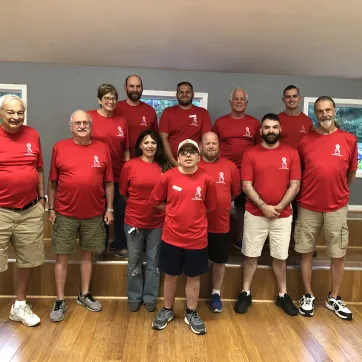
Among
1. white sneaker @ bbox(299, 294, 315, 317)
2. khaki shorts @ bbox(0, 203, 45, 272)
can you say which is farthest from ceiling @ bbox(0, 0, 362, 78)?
white sneaker @ bbox(299, 294, 315, 317)

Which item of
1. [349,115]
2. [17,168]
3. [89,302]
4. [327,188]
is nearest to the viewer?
[17,168]

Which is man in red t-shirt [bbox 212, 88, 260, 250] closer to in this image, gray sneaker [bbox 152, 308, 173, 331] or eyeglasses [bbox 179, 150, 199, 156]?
eyeglasses [bbox 179, 150, 199, 156]

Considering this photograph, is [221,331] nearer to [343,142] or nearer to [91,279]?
[91,279]

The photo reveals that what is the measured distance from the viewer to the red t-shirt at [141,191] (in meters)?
2.63

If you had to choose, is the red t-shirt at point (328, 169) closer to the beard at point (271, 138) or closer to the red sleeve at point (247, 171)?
the beard at point (271, 138)

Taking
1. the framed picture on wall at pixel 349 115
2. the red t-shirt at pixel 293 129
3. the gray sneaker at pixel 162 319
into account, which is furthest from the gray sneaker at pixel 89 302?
the framed picture on wall at pixel 349 115

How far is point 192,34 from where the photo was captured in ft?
10.9

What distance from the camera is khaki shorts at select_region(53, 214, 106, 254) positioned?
256 cm

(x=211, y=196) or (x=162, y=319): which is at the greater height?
(x=211, y=196)

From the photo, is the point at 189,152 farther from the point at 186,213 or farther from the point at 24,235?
the point at 24,235

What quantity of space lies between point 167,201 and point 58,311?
1.15 metres

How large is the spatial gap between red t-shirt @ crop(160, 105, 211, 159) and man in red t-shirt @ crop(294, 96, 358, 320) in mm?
927

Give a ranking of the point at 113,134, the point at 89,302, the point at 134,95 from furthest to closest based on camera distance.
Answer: the point at 134,95 < the point at 113,134 < the point at 89,302

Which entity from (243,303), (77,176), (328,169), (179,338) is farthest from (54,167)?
(328,169)
